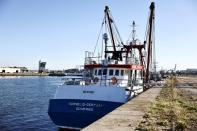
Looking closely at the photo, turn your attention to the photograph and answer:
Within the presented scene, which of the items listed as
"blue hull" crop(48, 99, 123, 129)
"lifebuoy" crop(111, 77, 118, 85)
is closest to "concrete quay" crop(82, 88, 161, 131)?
"blue hull" crop(48, 99, 123, 129)

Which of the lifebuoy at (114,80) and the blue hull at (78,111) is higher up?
the lifebuoy at (114,80)

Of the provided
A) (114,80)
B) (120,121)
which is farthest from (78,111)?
(120,121)

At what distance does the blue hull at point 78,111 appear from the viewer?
2002 centimetres

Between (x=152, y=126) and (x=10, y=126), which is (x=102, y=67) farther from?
(x=152, y=126)

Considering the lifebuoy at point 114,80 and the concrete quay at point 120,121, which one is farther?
the lifebuoy at point 114,80

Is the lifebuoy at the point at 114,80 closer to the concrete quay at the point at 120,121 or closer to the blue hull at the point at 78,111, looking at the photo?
the blue hull at the point at 78,111

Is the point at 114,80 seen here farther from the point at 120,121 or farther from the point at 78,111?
the point at 120,121

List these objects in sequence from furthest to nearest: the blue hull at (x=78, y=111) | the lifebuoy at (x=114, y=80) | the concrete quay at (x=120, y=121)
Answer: the lifebuoy at (x=114, y=80), the blue hull at (x=78, y=111), the concrete quay at (x=120, y=121)

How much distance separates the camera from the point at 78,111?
20297 mm

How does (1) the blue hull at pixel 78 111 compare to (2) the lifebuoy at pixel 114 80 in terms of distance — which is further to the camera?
(2) the lifebuoy at pixel 114 80

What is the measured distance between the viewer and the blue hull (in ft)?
65.7

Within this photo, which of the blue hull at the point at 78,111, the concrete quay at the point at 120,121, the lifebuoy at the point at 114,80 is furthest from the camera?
Answer: the lifebuoy at the point at 114,80

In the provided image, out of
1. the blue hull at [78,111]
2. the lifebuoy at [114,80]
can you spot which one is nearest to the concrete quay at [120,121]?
the blue hull at [78,111]

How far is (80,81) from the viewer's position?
2295cm
